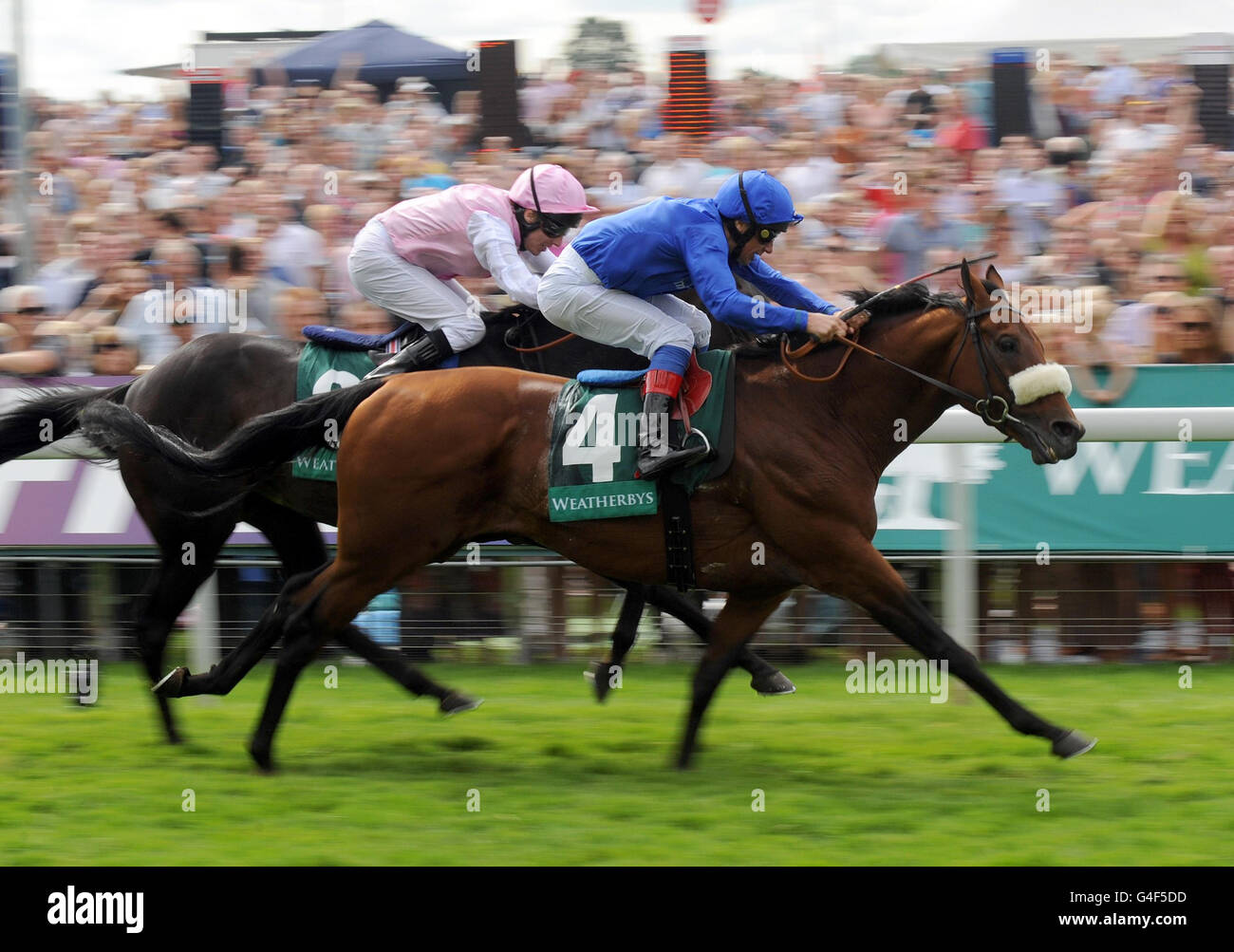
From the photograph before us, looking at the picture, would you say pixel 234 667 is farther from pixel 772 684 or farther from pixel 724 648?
pixel 772 684

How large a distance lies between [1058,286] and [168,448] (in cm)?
416

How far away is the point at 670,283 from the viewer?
5.09m

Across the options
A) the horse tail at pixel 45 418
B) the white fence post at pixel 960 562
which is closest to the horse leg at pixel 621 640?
the white fence post at pixel 960 562

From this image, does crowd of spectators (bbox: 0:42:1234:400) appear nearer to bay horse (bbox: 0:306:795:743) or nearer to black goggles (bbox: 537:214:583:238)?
bay horse (bbox: 0:306:795:743)

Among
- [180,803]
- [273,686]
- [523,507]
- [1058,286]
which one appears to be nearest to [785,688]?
[523,507]

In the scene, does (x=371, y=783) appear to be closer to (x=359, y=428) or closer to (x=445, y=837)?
(x=445, y=837)

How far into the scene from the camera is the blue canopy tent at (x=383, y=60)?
1134cm

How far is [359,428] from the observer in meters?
4.90

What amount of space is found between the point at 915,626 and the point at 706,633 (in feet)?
4.07

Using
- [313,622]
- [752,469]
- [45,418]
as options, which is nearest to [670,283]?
[752,469]

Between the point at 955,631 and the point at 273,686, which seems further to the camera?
the point at 955,631

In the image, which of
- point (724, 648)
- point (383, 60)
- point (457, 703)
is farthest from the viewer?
point (383, 60)

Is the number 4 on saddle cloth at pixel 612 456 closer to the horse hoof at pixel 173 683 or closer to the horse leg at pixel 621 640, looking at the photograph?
the horse leg at pixel 621 640
